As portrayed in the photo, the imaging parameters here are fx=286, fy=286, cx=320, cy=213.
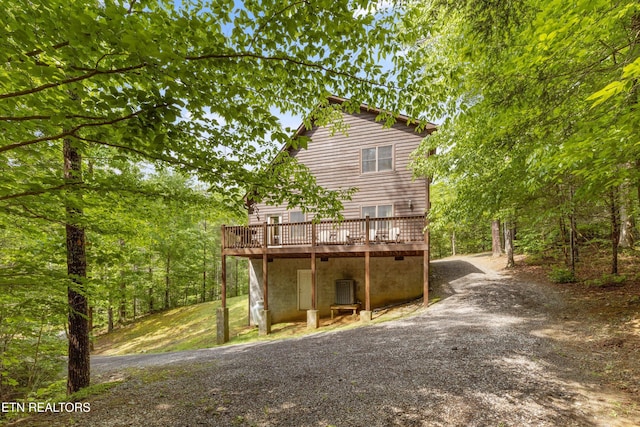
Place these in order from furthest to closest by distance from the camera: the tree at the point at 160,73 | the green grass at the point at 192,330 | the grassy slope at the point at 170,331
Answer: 1. the grassy slope at the point at 170,331
2. the green grass at the point at 192,330
3. the tree at the point at 160,73

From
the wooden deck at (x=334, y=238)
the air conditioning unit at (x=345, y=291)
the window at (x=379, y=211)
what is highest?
the window at (x=379, y=211)

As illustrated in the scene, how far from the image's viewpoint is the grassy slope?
14.8 metres

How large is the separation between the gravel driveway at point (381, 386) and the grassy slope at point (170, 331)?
7.72 meters

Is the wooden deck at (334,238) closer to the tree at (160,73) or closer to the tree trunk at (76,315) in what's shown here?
the tree trunk at (76,315)

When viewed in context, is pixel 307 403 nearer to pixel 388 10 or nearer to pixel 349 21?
pixel 349 21

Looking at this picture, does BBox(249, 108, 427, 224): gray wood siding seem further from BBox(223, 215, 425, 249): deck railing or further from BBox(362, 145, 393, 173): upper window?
BBox(223, 215, 425, 249): deck railing

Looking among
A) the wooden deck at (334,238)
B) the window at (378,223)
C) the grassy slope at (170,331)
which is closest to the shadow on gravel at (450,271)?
the wooden deck at (334,238)

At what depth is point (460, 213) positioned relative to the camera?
356 inches

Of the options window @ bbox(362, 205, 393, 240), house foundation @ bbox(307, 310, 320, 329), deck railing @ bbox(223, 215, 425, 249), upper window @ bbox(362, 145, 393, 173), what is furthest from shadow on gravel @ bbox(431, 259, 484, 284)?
house foundation @ bbox(307, 310, 320, 329)

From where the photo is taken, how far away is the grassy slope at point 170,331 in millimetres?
14802

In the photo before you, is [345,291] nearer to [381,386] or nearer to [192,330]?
[381,386]

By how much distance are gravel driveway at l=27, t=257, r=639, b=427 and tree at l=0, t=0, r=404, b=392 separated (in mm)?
2632

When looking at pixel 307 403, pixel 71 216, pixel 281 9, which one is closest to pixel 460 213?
pixel 307 403

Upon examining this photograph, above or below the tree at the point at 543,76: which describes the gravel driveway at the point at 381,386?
below
